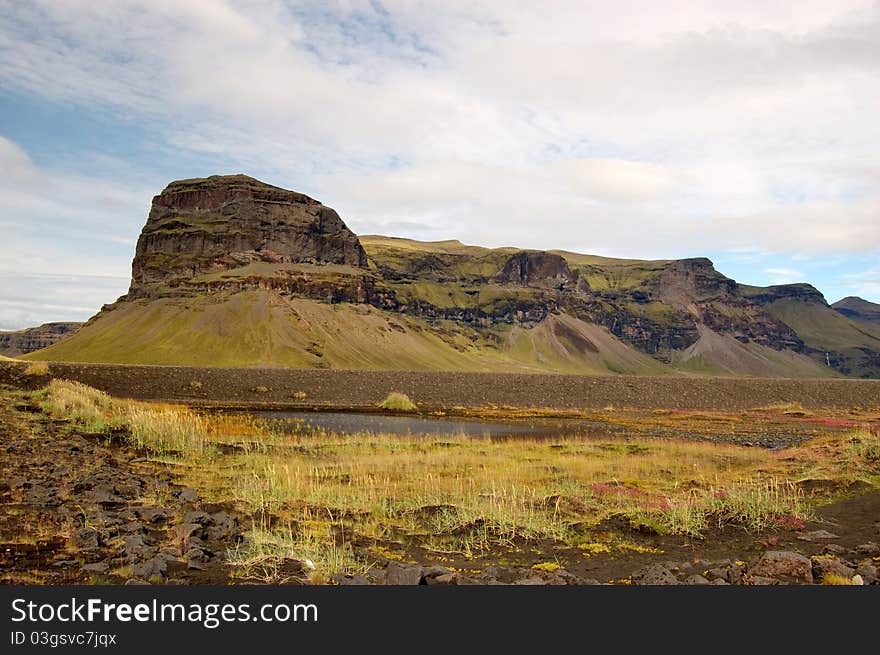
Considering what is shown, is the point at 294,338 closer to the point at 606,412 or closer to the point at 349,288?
the point at 349,288

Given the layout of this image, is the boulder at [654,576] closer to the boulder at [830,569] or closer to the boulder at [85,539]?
the boulder at [830,569]

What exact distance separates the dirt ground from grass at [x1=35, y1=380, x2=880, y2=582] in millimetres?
29602

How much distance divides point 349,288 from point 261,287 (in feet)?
99.1

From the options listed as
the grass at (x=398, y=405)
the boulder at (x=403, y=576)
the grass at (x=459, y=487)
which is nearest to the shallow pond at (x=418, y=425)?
the grass at (x=459, y=487)

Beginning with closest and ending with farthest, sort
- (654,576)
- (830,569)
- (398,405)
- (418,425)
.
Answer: (830,569)
(654,576)
(418,425)
(398,405)

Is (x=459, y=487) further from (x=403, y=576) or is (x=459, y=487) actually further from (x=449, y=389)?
(x=449, y=389)

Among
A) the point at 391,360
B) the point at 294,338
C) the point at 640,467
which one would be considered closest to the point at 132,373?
the point at 640,467

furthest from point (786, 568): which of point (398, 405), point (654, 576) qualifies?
point (398, 405)

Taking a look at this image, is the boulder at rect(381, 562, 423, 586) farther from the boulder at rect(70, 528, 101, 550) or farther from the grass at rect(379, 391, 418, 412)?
the grass at rect(379, 391, 418, 412)

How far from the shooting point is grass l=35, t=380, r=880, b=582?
41.3ft

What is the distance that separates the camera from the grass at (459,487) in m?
12.6

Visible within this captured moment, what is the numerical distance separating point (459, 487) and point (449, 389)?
50390mm

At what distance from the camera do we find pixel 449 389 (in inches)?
2719

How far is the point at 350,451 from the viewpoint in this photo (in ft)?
91.2
